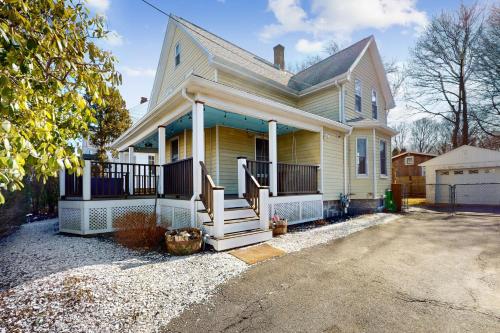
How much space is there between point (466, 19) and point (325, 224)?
20.8 metres

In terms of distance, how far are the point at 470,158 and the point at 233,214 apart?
1594 cm

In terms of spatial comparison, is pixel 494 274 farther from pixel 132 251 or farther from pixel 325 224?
pixel 132 251

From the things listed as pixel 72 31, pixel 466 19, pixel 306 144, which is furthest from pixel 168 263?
pixel 466 19

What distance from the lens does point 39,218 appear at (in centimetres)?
1044

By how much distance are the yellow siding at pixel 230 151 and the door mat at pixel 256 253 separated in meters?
4.34

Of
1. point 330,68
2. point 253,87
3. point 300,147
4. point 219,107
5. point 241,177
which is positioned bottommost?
point 241,177

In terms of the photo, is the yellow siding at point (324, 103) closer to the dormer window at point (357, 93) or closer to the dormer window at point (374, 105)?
the dormer window at point (357, 93)

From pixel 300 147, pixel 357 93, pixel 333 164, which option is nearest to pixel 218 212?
pixel 300 147

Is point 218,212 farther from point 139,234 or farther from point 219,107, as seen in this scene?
point 219,107

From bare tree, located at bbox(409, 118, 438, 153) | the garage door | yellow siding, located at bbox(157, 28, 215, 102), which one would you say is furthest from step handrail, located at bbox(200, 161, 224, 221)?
bare tree, located at bbox(409, 118, 438, 153)

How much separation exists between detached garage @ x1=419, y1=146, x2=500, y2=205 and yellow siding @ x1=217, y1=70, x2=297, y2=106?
9246 mm

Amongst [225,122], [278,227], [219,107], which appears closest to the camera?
[219,107]

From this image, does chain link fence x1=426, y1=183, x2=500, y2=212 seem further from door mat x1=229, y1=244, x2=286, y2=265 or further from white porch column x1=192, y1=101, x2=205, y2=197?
white porch column x1=192, y1=101, x2=205, y2=197

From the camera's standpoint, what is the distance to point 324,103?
37.6 feet
